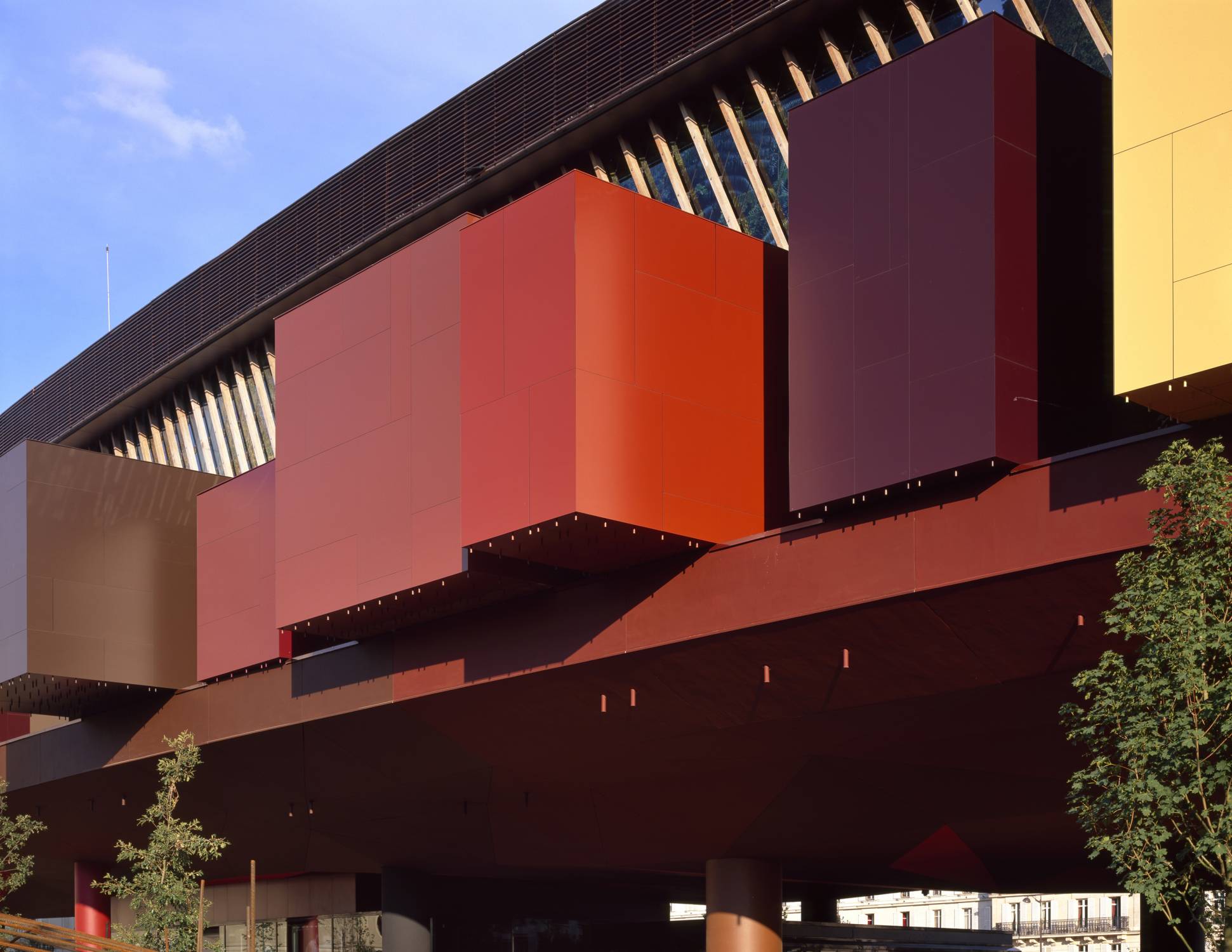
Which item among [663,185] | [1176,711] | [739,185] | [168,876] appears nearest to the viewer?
[1176,711]

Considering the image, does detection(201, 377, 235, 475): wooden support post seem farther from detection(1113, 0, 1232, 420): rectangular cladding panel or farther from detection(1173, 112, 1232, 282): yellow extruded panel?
detection(1173, 112, 1232, 282): yellow extruded panel

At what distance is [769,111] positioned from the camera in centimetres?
2748

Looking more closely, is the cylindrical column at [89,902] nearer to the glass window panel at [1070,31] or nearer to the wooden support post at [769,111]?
the wooden support post at [769,111]

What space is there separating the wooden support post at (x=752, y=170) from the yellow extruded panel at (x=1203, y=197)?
10.3 metres

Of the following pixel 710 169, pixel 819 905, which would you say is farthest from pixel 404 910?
pixel 710 169

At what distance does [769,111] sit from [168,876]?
16944 mm

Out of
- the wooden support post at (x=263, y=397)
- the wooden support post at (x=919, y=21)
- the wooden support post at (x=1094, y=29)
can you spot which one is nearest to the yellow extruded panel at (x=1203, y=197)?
the wooden support post at (x=1094, y=29)

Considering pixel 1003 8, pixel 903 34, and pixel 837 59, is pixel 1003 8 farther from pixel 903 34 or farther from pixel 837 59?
pixel 837 59

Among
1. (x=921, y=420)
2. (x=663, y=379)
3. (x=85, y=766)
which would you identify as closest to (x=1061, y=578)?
(x=921, y=420)

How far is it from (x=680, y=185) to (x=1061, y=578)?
43.0 feet

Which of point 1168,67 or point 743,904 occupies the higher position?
point 1168,67

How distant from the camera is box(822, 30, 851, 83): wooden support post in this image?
26250mm

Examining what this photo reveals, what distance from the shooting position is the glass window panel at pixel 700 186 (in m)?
28.4

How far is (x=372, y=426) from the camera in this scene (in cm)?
2622
